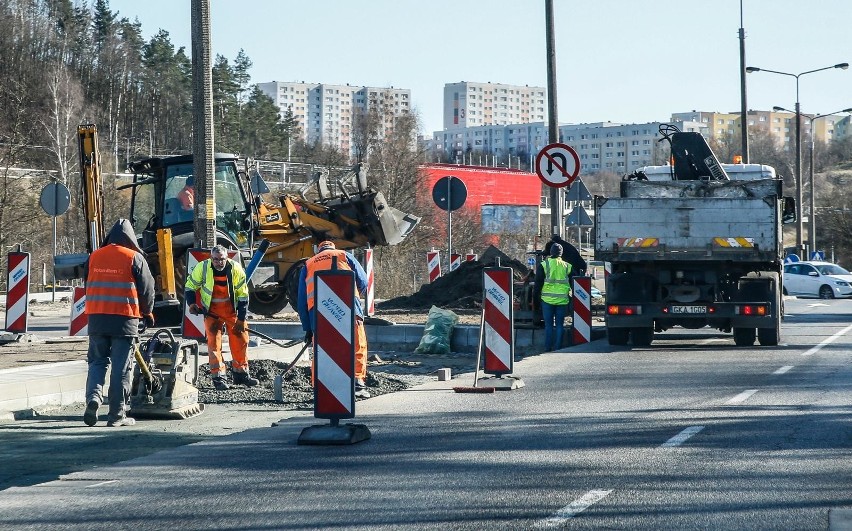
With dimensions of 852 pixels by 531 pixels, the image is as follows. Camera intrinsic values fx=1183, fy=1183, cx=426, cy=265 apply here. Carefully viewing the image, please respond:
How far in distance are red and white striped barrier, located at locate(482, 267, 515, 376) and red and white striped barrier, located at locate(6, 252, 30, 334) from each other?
26.8ft

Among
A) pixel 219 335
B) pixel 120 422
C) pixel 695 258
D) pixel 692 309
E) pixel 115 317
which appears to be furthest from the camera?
pixel 692 309

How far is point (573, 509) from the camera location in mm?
6766

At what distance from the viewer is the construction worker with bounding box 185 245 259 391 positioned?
13.6m

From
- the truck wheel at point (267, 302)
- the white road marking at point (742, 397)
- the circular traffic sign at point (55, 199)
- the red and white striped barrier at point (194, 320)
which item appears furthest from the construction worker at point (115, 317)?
the circular traffic sign at point (55, 199)

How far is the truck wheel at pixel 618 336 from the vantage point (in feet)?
62.3

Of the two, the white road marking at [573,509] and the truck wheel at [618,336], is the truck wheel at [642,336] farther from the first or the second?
the white road marking at [573,509]

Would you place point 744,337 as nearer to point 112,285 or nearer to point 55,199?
point 112,285

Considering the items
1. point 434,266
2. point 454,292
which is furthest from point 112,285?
point 434,266

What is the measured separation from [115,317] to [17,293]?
7618mm

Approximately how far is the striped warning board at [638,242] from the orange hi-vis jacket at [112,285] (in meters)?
9.03

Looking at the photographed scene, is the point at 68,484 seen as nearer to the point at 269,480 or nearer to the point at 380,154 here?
the point at 269,480

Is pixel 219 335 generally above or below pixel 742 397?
above

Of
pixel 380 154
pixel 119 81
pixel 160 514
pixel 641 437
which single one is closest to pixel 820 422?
pixel 641 437

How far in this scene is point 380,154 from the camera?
61844 millimetres
